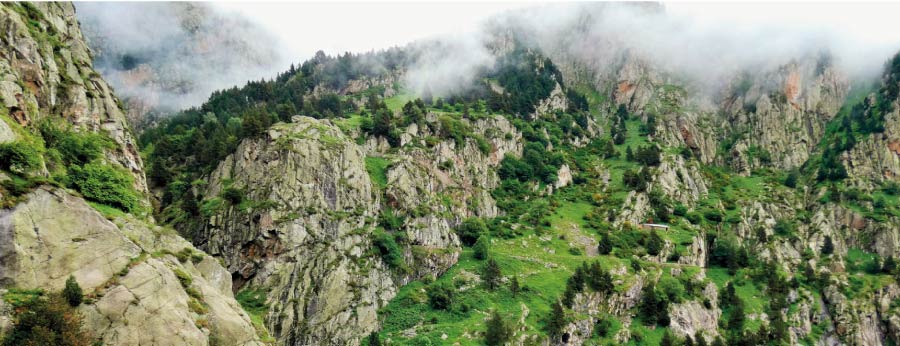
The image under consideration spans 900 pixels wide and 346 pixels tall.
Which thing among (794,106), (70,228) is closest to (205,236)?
(70,228)

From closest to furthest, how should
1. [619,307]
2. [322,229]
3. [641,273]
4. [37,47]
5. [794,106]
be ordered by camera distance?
1. [37,47]
2. [322,229]
3. [619,307]
4. [641,273]
5. [794,106]

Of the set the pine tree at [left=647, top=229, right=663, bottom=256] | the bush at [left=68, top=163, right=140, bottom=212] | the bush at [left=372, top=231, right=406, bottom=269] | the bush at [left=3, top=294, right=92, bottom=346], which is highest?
the pine tree at [left=647, top=229, right=663, bottom=256]

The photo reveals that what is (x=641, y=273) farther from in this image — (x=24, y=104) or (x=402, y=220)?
(x=24, y=104)

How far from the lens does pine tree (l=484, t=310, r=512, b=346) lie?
6794 centimetres

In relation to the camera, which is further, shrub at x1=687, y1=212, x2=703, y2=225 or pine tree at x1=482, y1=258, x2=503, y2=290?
shrub at x1=687, y1=212, x2=703, y2=225

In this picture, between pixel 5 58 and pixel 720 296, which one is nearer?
pixel 5 58

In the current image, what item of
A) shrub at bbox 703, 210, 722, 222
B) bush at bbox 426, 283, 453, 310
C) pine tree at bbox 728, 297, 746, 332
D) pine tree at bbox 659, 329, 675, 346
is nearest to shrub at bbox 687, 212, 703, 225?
shrub at bbox 703, 210, 722, 222

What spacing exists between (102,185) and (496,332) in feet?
164

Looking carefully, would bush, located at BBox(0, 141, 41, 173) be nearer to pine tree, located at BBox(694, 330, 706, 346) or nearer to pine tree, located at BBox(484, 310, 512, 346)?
pine tree, located at BBox(484, 310, 512, 346)

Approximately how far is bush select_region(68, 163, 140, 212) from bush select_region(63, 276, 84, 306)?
40.4 ft

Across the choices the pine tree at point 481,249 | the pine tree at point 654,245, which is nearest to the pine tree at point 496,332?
the pine tree at point 481,249

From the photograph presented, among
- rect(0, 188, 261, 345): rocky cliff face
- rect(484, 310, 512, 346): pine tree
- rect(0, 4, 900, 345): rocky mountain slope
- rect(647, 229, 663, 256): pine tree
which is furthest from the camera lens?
rect(647, 229, 663, 256): pine tree

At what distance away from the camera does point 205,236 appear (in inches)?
2990

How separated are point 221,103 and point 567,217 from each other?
4136 inches
